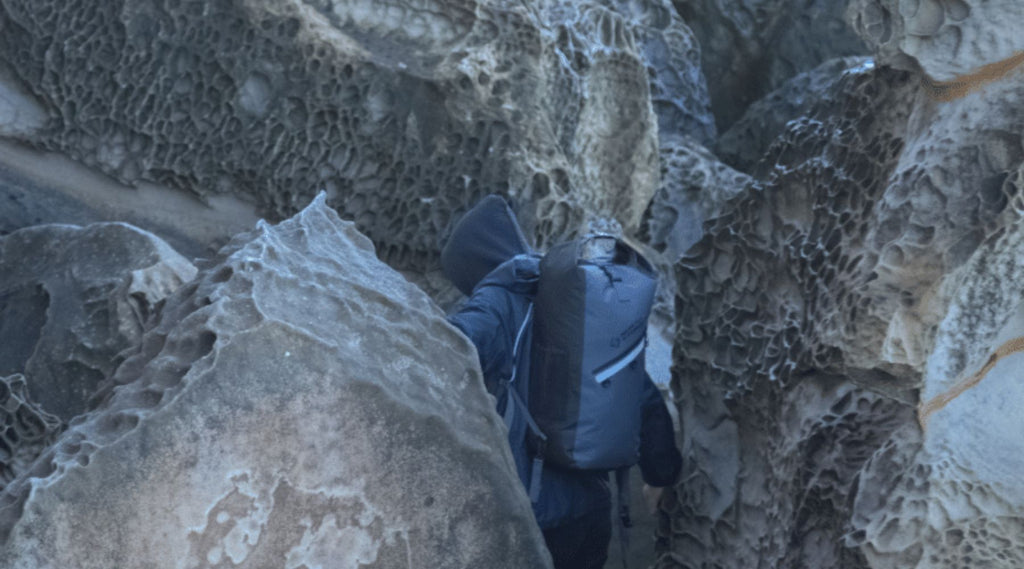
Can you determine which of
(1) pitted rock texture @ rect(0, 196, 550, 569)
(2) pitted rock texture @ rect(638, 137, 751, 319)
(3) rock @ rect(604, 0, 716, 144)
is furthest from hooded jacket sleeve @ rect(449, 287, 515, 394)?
(3) rock @ rect(604, 0, 716, 144)

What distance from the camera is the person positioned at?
290 centimetres

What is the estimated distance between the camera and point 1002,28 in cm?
256

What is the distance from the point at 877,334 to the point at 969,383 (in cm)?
21

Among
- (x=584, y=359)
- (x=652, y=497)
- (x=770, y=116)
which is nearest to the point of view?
(x=584, y=359)

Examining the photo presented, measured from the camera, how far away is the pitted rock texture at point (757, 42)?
6.49 m

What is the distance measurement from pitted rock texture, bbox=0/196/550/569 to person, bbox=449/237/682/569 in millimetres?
444

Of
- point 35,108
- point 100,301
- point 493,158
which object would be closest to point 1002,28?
point 493,158

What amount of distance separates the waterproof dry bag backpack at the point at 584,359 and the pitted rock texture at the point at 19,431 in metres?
1.21

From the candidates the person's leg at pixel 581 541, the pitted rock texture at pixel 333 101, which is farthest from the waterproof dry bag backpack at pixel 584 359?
the pitted rock texture at pixel 333 101

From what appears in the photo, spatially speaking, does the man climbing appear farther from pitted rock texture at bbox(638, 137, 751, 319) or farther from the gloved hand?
pitted rock texture at bbox(638, 137, 751, 319)

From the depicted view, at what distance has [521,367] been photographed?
2.96 meters

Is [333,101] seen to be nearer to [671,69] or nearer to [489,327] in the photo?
[489,327]

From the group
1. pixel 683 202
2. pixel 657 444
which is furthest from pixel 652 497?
pixel 683 202

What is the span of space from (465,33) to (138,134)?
4.30 ft
